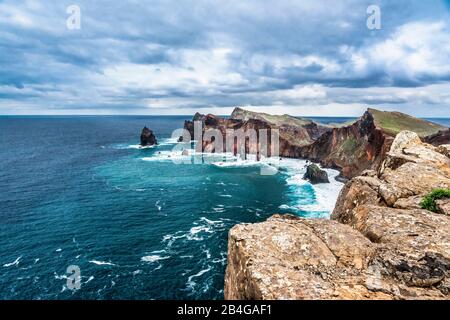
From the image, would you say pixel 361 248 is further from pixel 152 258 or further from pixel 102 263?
pixel 102 263

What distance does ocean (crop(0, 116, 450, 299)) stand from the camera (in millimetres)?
44469

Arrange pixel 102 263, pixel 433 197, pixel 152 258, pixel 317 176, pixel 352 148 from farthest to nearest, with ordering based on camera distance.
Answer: pixel 352 148 → pixel 317 176 → pixel 152 258 → pixel 102 263 → pixel 433 197

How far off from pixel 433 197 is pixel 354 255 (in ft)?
34.5

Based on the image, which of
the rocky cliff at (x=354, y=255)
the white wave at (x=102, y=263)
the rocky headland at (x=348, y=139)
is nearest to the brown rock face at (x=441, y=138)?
the rocky headland at (x=348, y=139)

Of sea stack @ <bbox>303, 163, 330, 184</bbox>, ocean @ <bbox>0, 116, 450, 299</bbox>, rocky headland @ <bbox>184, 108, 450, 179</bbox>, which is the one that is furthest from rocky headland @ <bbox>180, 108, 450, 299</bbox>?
sea stack @ <bbox>303, 163, 330, 184</bbox>

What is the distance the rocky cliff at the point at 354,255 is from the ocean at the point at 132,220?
2621 centimetres

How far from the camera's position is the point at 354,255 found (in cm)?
1731

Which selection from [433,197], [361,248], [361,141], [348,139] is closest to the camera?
[361,248]

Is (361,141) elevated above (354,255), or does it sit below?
above

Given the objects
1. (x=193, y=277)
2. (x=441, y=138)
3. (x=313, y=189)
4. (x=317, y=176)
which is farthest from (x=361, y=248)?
(x=441, y=138)

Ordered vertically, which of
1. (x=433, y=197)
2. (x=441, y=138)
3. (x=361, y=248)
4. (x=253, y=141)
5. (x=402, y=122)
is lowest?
(x=361, y=248)

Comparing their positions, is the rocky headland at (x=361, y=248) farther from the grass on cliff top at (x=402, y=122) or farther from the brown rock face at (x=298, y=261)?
the grass on cliff top at (x=402, y=122)
